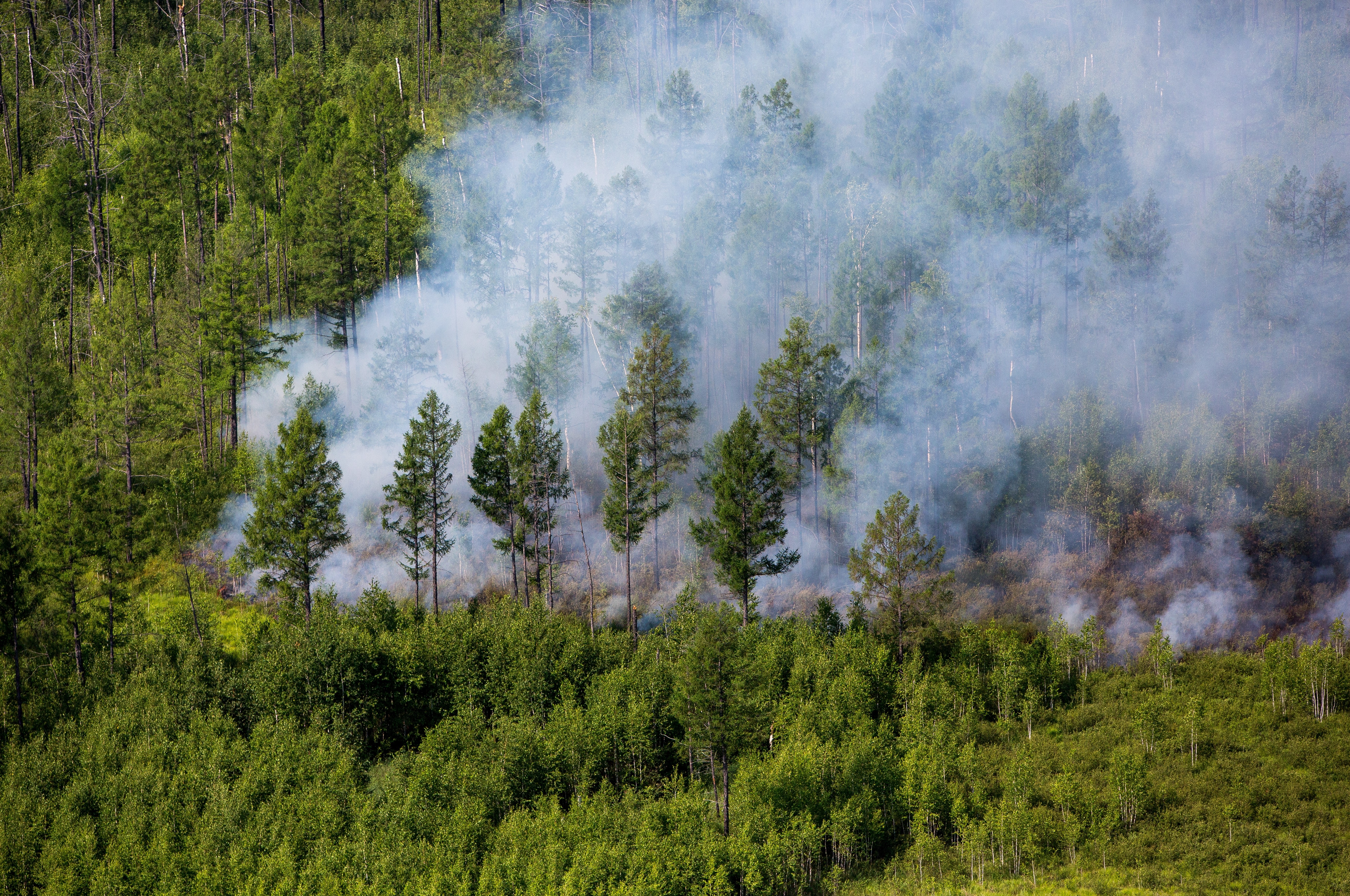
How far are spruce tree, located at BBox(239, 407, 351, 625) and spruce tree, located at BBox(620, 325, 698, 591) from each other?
17.0 metres

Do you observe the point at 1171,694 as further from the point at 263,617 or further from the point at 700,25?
the point at 700,25

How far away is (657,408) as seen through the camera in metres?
64.2

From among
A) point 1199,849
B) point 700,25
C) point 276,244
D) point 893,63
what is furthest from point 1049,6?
point 1199,849

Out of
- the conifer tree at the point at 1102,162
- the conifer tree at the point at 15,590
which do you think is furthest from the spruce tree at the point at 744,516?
the conifer tree at the point at 1102,162

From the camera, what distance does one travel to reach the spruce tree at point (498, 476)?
200ft

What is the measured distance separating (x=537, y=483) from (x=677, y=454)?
8.43 meters

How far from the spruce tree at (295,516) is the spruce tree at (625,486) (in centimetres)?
1433

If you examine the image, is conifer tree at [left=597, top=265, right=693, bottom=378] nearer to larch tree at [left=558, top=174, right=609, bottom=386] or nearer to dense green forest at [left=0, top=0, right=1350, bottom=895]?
dense green forest at [left=0, top=0, right=1350, bottom=895]

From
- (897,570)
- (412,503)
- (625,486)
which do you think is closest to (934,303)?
(897,570)

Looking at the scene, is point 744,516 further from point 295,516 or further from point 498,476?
point 295,516

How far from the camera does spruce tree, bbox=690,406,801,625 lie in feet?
189

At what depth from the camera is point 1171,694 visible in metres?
53.7

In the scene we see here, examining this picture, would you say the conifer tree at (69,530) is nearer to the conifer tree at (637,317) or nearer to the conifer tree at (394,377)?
the conifer tree at (394,377)

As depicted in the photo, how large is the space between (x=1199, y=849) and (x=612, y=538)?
1321 inches
